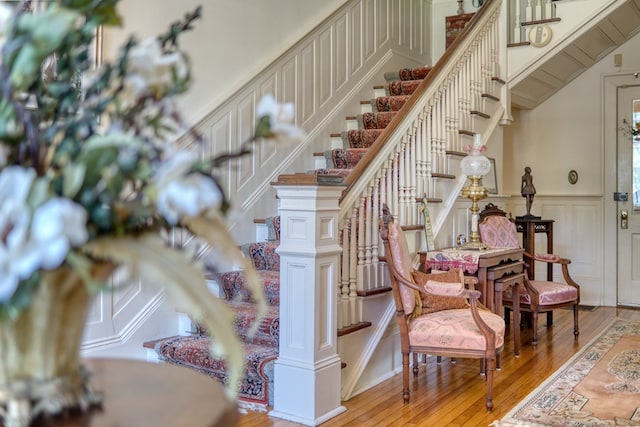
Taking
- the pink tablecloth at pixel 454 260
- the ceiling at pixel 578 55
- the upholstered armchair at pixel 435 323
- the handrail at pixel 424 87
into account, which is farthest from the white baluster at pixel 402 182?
the ceiling at pixel 578 55

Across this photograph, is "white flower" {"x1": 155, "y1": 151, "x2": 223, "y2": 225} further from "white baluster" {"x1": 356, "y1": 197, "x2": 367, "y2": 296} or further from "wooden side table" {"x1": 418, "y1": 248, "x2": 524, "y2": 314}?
"wooden side table" {"x1": 418, "y1": 248, "x2": 524, "y2": 314}

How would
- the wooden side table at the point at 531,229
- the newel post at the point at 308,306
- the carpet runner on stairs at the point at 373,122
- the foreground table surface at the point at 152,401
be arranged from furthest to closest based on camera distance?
the wooden side table at the point at 531,229 → the carpet runner on stairs at the point at 373,122 → the newel post at the point at 308,306 → the foreground table surface at the point at 152,401

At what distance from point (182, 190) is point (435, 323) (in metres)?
2.76

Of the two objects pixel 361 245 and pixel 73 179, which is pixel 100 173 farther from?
pixel 361 245

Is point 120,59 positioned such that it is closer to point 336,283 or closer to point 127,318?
point 336,283

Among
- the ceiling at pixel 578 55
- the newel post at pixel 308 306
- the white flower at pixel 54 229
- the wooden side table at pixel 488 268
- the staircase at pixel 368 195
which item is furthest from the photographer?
the ceiling at pixel 578 55

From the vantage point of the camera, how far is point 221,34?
4.14 meters

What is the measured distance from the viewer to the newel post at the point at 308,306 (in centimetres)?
287

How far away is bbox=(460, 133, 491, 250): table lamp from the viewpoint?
14.2 ft

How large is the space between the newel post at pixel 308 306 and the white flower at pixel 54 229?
222cm

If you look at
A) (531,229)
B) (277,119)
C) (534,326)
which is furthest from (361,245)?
(277,119)

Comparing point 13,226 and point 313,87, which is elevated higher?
point 313,87

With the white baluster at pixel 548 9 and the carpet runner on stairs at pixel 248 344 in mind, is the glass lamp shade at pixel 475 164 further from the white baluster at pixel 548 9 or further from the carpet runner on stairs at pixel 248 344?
the white baluster at pixel 548 9


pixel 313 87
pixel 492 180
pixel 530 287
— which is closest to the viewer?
pixel 530 287
